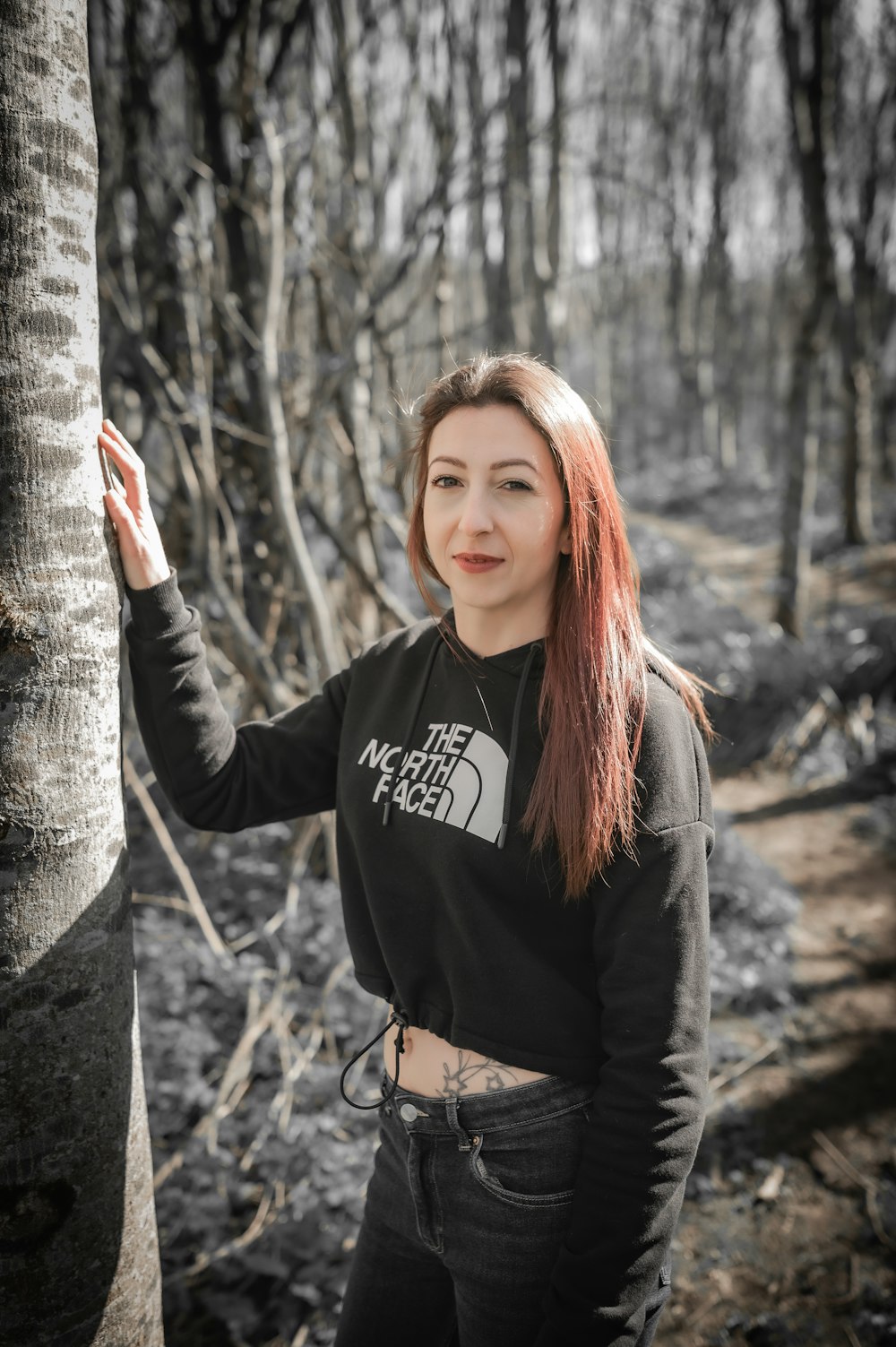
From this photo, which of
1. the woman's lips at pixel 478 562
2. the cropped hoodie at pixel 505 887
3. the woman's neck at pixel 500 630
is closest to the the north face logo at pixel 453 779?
the cropped hoodie at pixel 505 887

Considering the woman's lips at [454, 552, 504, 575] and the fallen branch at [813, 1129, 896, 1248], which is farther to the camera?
the fallen branch at [813, 1129, 896, 1248]

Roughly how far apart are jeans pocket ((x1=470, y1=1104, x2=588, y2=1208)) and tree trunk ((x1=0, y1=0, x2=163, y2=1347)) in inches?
22.6

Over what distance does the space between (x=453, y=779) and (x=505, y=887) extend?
20 cm

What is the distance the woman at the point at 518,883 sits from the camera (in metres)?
1.21

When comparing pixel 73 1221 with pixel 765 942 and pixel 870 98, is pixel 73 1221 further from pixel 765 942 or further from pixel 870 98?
pixel 870 98

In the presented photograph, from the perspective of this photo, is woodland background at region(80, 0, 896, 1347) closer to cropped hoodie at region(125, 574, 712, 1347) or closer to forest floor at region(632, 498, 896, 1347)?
forest floor at region(632, 498, 896, 1347)

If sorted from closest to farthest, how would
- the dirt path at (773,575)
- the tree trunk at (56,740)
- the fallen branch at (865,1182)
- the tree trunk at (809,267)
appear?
the tree trunk at (56,740), the fallen branch at (865,1182), the tree trunk at (809,267), the dirt path at (773,575)

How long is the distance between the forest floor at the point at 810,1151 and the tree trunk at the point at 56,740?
6.12 feet

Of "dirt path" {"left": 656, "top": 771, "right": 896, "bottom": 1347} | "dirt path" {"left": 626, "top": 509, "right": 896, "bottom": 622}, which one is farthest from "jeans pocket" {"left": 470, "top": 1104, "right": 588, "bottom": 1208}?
"dirt path" {"left": 626, "top": 509, "right": 896, "bottom": 622}

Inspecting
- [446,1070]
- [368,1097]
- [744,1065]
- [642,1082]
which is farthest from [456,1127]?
[744,1065]

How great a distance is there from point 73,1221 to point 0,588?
0.90 m

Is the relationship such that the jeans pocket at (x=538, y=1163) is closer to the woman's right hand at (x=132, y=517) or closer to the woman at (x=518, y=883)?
the woman at (x=518, y=883)

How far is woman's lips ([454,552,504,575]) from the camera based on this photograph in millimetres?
1403

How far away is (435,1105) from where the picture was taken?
1.39 meters
